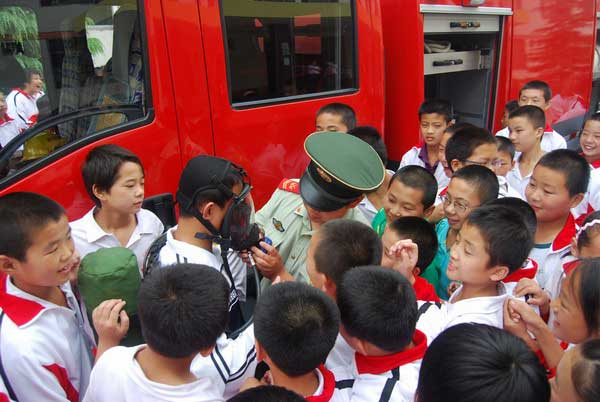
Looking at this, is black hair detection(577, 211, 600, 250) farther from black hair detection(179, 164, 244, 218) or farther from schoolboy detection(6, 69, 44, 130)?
schoolboy detection(6, 69, 44, 130)

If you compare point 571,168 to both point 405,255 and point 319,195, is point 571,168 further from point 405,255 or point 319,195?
point 319,195

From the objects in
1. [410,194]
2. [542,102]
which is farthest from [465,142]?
[542,102]

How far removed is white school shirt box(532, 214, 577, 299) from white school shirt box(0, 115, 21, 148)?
2.39m

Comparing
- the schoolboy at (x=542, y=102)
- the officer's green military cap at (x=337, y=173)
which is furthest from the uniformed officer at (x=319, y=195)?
the schoolboy at (x=542, y=102)

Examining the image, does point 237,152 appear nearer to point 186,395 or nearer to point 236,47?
point 236,47

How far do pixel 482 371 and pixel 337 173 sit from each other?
3.16ft

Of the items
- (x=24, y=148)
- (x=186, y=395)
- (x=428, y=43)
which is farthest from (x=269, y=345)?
(x=428, y=43)

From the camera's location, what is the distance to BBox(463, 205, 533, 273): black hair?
5.14 ft

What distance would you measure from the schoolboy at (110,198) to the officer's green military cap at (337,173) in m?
0.75

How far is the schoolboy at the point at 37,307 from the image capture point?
4.17 feet

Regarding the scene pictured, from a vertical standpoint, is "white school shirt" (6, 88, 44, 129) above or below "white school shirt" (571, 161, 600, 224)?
above

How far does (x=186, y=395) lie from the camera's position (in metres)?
1.13

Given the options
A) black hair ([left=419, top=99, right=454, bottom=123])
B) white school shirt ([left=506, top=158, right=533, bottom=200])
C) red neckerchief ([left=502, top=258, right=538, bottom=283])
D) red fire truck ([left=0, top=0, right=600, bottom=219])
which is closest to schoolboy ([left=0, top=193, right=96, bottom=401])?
red fire truck ([left=0, top=0, right=600, bottom=219])

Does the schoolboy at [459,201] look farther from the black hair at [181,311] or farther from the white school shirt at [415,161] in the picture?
the black hair at [181,311]
